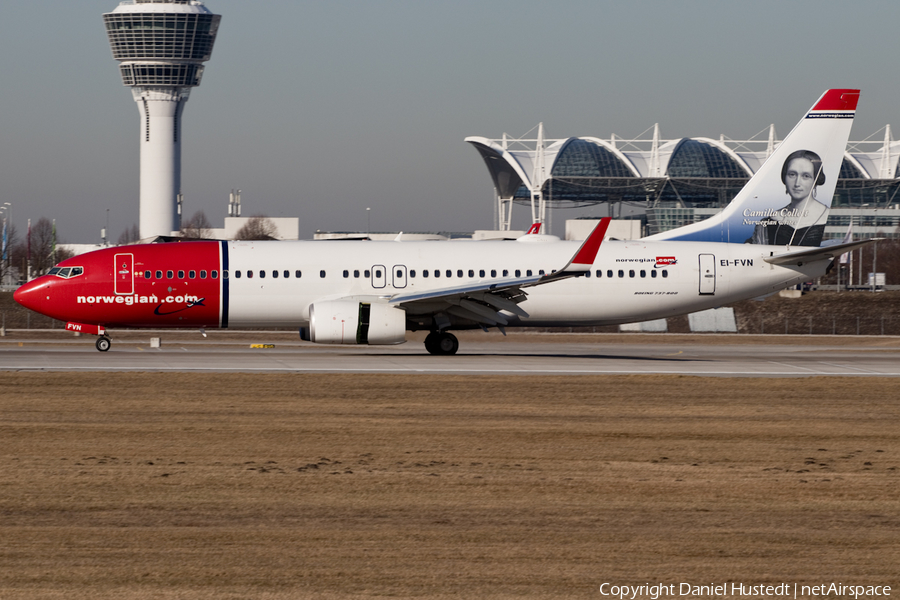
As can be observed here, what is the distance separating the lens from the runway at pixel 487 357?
1095 inches

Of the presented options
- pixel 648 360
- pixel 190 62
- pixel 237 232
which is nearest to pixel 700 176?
pixel 237 232

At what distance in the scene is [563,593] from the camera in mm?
8797

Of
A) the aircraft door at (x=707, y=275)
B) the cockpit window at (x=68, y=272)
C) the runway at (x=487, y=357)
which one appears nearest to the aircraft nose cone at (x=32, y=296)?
the cockpit window at (x=68, y=272)

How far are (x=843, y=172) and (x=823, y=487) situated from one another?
14882 centimetres

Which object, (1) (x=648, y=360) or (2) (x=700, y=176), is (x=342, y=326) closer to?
(1) (x=648, y=360)

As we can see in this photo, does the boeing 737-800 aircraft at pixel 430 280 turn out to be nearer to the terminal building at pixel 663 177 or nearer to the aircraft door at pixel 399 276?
the aircraft door at pixel 399 276

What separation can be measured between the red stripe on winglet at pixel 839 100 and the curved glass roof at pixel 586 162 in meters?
108

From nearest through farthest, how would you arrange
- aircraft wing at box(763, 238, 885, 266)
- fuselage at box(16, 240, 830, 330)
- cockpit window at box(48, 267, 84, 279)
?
fuselage at box(16, 240, 830, 330), cockpit window at box(48, 267, 84, 279), aircraft wing at box(763, 238, 885, 266)

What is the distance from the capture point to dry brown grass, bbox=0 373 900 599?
9.34 meters

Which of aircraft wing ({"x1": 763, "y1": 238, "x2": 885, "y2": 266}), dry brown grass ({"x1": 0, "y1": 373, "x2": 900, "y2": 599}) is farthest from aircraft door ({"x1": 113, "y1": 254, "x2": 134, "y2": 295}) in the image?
aircraft wing ({"x1": 763, "y1": 238, "x2": 885, "y2": 266})

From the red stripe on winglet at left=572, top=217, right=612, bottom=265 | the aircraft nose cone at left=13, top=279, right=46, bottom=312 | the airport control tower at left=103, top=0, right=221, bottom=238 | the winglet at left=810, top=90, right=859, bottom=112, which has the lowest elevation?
the aircraft nose cone at left=13, top=279, right=46, bottom=312

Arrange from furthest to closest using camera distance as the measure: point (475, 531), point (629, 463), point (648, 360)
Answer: point (648, 360), point (629, 463), point (475, 531)

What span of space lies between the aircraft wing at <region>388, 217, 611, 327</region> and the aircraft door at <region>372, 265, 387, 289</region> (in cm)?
57

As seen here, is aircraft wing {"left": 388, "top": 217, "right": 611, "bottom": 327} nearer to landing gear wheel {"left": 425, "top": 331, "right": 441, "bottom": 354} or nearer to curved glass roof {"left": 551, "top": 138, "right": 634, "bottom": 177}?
landing gear wheel {"left": 425, "top": 331, "right": 441, "bottom": 354}
